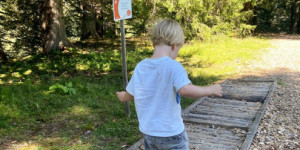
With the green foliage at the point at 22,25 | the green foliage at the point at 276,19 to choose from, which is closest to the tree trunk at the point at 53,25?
the green foliage at the point at 22,25

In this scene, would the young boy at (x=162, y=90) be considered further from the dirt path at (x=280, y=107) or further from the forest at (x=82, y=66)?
the dirt path at (x=280, y=107)

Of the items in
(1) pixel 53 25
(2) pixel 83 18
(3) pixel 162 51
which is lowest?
(3) pixel 162 51

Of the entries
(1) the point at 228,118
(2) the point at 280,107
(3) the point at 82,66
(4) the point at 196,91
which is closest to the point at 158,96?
(4) the point at 196,91

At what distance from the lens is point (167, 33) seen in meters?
1.98

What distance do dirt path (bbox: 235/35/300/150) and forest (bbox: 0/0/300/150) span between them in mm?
479

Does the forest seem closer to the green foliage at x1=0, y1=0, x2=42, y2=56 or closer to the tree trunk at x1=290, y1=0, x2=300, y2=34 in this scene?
the green foliage at x1=0, y1=0, x2=42, y2=56

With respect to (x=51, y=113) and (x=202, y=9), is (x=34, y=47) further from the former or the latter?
(x=51, y=113)

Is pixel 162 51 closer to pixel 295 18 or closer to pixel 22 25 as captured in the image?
pixel 22 25

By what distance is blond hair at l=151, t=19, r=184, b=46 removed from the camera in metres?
1.99

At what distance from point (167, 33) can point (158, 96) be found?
446mm

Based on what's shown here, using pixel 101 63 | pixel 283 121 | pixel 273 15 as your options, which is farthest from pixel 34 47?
pixel 273 15

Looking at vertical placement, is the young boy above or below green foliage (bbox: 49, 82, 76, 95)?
above

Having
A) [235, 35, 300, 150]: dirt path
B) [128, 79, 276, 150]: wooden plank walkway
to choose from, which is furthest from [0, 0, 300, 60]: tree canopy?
[128, 79, 276, 150]: wooden plank walkway

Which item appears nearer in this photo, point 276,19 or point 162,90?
point 162,90
